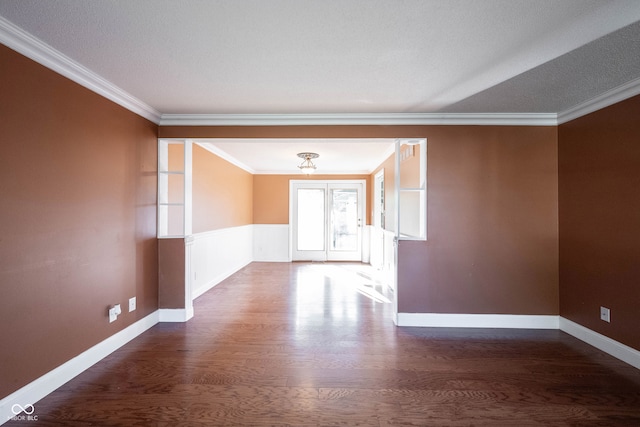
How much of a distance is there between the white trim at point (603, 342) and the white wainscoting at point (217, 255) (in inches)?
168

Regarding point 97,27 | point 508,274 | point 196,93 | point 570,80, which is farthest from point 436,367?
point 97,27

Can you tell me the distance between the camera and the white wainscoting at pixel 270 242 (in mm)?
7258

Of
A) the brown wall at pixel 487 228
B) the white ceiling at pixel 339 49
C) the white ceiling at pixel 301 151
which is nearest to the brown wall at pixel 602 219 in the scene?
the brown wall at pixel 487 228

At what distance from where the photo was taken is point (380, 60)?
204 centimetres

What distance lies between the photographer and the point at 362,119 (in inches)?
124

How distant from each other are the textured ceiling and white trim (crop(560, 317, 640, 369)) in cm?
218

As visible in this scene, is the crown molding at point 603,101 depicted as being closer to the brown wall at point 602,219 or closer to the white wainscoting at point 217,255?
the brown wall at point 602,219

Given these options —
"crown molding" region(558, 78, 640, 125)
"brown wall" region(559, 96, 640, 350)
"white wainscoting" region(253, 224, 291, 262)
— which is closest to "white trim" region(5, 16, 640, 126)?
"crown molding" region(558, 78, 640, 125)

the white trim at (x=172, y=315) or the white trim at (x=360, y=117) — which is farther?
the white trim at (x=172, y=315)

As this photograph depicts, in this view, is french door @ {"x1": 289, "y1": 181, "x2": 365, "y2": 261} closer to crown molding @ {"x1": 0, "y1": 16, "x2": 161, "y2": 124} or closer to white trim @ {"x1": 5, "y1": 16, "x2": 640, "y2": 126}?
white trim @ {"x1": 5, "y1": 16, "x2": 640, "y2": 126}

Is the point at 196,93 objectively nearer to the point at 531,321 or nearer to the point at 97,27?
the point at 97,27

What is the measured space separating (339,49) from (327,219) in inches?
→ 216

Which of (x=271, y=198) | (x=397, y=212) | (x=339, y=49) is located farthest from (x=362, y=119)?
(x=271, y=198)

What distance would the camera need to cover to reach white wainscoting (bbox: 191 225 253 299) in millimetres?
4207
